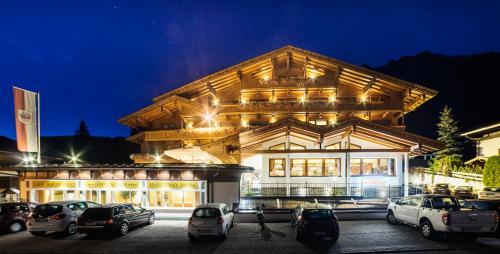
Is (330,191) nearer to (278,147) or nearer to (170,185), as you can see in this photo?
(278,147)

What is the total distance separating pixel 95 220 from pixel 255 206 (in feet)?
30.9

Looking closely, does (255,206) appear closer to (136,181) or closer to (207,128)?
(136,181)

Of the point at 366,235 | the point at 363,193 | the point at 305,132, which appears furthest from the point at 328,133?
the point at 366,235

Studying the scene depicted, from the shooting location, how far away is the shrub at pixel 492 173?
28125mm

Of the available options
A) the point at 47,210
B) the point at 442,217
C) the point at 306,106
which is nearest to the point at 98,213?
the point at 47,210

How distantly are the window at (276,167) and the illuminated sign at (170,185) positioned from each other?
24.1ft

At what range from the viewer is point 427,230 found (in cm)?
1455

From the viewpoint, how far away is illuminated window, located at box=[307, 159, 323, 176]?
2697cm

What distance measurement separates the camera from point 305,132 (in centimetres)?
2547

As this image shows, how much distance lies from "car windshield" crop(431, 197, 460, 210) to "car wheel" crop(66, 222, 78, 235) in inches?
656

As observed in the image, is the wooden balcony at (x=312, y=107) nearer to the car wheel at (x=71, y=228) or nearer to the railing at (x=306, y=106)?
the railing at (x=306, y=106)

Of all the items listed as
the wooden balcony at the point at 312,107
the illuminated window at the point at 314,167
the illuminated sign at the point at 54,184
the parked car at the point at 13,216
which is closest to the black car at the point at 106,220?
the parked car at the point at 13,216

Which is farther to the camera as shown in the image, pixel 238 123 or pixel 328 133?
pixel 238 123

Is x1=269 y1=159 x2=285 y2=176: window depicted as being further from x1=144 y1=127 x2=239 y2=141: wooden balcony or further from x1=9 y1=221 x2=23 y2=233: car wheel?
x1=9 y1=221 x2=23 y2=233: car wheel
